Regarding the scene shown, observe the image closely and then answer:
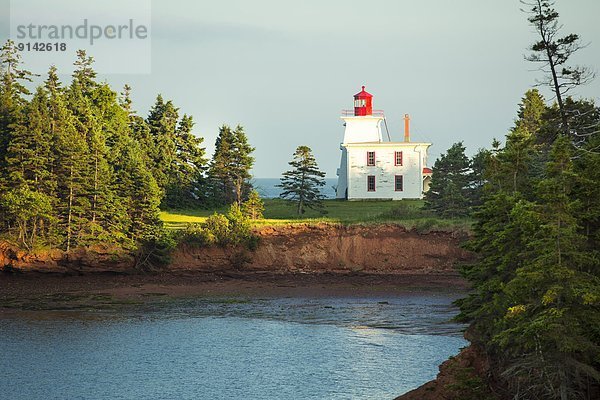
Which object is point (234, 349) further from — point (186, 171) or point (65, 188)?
point (186, 171)

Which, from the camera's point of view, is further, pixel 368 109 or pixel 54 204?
pixel 368 109

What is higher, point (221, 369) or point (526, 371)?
point (526, 371)

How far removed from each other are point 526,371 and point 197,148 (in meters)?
55.7

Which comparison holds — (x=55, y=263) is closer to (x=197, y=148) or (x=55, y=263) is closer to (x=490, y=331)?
(x=197, y=148)

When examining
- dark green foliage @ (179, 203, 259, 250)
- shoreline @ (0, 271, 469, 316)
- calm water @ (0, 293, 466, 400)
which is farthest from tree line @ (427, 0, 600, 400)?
dark green foliage @ (179, 203, 259, 250)

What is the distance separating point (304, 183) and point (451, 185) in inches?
449

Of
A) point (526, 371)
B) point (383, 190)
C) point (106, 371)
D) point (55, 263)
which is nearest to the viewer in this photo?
point (526, 371)

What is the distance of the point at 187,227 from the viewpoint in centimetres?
5388

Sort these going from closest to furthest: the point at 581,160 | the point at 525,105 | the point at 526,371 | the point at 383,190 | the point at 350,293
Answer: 1. the point at 526,371
2. the point at 581,160
3. the point at 350,293
4. the point at 383,190
5. the point at 525,105

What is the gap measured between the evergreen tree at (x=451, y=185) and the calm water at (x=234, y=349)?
12.0 m

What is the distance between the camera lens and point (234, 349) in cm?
3372

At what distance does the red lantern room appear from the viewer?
7144cm

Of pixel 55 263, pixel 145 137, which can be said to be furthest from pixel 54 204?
pixel 145 137

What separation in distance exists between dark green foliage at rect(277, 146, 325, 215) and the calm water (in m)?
16.5
